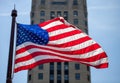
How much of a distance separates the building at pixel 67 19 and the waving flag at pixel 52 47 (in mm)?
67087

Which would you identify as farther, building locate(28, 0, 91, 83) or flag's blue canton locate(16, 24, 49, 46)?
building locate(28, 0, 91, 83)

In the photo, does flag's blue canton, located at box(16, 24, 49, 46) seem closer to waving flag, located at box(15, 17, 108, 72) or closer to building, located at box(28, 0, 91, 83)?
waving flag, located at box(15, 17, 108, 72)

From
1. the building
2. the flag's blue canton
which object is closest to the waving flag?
the flag's blue canton

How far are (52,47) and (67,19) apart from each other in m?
77.4

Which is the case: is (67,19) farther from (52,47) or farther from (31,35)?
(31,35)

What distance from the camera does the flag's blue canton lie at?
1914 centimetres

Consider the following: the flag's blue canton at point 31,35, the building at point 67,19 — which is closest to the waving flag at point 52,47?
the flag's blue canton at point 31,35

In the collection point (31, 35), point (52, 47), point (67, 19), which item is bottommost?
point (52, 47)

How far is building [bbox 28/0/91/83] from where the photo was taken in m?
87.8

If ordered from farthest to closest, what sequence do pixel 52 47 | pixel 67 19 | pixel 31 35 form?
pixel 67 19
pixel 52 47
pixel 31 35

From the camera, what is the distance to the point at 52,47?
781 inches

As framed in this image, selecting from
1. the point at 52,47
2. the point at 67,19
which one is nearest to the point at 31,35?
the point at 52,47

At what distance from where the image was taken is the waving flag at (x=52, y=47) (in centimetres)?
1912

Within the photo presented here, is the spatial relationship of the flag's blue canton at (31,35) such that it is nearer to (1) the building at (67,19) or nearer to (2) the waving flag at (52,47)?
(2) the waving flag at (52,47)
